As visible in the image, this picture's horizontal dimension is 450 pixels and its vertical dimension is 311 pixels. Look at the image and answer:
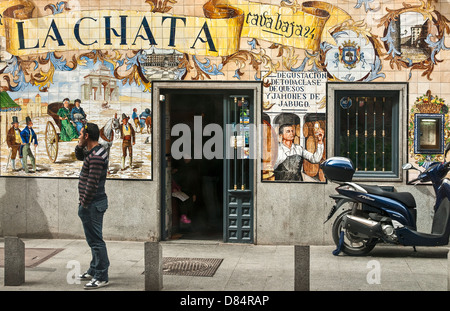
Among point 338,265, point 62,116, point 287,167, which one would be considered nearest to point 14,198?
point 62,116

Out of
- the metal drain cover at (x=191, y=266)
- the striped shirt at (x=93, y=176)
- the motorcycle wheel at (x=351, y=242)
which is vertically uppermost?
the striped shirt at (x=93, y=176)

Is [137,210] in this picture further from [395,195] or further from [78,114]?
[395,195]

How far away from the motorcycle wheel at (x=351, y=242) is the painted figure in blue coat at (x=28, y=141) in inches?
212

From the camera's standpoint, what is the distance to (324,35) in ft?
34.0

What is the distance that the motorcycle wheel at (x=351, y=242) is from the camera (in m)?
9.46

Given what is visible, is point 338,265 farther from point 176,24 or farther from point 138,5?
point 138,5

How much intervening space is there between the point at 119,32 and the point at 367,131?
4.56 m

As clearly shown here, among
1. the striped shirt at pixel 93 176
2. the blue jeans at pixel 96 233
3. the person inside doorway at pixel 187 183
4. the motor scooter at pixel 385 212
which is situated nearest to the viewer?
the striped shirt at pixel 93 176

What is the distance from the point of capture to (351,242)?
9.61 meters

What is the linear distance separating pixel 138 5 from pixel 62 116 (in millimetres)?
2348

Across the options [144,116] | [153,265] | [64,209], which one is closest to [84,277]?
[153,265]

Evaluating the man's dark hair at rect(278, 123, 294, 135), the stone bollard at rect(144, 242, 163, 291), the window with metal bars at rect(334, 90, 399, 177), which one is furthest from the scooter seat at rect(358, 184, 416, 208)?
the stone bollard at rect(144, 242, 163, 291)

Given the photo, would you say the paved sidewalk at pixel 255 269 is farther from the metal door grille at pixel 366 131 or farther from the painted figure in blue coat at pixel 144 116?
the painted figure in blue coat at pixel 144 116

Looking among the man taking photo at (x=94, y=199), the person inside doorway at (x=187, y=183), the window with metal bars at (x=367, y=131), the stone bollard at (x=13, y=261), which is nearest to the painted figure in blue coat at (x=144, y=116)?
the person inside doorway at (x=187, y=183)
